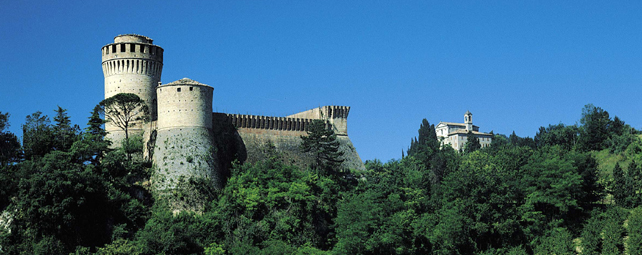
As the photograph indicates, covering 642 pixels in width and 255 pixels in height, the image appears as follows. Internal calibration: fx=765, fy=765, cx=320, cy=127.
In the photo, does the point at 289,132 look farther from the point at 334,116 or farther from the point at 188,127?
the point at 188,127

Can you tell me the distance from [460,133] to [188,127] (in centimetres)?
9978

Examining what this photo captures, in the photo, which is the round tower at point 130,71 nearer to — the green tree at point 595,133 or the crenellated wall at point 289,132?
the crenellated wall at point 289,132

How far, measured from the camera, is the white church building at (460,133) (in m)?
158

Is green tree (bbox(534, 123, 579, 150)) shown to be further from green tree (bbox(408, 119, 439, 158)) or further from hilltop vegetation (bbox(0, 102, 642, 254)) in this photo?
hilltop vegetation (bbox(0, 102, 642, 254))

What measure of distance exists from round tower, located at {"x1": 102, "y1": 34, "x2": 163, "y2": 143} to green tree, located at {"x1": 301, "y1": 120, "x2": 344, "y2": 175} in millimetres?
14805

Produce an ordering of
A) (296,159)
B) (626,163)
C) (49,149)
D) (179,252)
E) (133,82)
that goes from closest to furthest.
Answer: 1. (179,252)
2. (49,149)
3. (133,82)
4. (296,159)
5. (626,163)

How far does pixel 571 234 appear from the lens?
237 ft

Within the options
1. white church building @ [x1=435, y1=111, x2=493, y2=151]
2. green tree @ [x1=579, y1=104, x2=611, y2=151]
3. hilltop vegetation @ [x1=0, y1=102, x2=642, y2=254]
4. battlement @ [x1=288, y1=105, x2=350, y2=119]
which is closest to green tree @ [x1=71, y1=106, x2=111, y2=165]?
hilltop vegetation @ [x1=0, y1=102, x2=642, y2=254]

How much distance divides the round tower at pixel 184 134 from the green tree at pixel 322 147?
10155 mm

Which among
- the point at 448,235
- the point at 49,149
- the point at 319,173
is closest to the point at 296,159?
the point at 319,173

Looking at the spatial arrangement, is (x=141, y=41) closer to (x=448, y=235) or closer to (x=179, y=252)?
(x=179, y=252)

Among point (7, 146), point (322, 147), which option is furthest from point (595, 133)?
point (7, 146)

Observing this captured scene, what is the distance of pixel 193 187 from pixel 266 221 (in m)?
6.92

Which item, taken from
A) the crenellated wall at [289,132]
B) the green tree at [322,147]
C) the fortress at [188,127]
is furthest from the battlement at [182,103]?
the green tree at [322,147]
